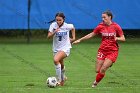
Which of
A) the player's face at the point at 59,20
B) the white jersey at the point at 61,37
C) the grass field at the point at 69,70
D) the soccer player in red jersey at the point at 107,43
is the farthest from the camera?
the white jersey at the point at 61,37

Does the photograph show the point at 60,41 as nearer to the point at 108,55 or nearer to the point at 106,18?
the point at 108,55

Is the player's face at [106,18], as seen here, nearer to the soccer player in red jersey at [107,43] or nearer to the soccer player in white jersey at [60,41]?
the soccer player in red jersey at [107,43]

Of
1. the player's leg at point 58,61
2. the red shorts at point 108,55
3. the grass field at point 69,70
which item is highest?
the red shorts at point 108,55

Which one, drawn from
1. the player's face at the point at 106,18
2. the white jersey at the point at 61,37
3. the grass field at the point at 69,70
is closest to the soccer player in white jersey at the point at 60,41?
the white jersey at the point at 61,37

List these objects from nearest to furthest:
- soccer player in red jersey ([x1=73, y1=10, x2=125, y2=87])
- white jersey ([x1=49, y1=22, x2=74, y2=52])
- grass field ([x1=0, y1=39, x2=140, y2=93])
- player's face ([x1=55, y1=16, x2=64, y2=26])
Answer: grass field ([x1=0, y1=39, x2=140, y2=93]) → soccer player in red jersey ([x1=73, y1=10, x2=125, y2=87]) → player's face ([x1=55, y1=16, x2=64, y2=26]) → white jersey ([x1=49, y1=22, x2=74, y2=52])

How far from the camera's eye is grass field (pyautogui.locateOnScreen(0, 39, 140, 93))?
13609 millimetres

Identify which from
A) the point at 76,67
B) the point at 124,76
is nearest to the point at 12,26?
the point at 76,67

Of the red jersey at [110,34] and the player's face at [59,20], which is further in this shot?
the player's face at [59,20]

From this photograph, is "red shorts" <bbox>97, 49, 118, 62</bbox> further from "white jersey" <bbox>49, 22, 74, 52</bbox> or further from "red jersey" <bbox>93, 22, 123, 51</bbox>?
"white jersey" <bbox>49, 22, 74, 52</bbox>

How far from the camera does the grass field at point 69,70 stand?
13.6 metres

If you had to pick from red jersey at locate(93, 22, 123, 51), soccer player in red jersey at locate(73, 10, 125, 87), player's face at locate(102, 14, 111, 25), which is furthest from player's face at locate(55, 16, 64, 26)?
player's face at locate(102, 14, 111, 25)

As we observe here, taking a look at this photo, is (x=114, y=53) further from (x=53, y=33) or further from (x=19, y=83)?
(x=19, y=83)

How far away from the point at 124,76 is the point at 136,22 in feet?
53.9

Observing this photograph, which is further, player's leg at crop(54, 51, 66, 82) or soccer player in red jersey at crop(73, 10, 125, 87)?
player's leg at crop(54, 51, 66, 82)
